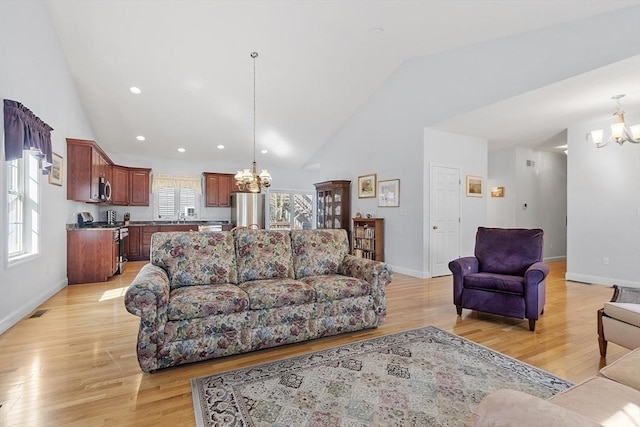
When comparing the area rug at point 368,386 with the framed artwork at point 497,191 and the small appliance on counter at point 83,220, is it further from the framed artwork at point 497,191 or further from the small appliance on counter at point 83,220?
the framed artwork at point 497,191

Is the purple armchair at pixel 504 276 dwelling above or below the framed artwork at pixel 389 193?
below

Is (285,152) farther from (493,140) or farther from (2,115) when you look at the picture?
(2,115)

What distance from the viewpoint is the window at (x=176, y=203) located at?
8367mm

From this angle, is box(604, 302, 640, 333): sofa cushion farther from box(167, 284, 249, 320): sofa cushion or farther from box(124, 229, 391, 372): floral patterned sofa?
box(167, 284, 249, 320): sofa cushion

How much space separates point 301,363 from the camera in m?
2.40

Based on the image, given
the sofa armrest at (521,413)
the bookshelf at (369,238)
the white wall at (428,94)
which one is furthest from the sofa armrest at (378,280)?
the bookshelf at (369,238)

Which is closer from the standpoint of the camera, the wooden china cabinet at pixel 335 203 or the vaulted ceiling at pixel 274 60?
the vaulted ceiling at pixel 274 60

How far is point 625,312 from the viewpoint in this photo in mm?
2326

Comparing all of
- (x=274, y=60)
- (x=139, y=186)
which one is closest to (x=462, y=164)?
(x=274, y=60)

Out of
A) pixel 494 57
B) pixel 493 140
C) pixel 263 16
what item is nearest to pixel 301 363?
pixel 263 16

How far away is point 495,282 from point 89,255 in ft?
19.2

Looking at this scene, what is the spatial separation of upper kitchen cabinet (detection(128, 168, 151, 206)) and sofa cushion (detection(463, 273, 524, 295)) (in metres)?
7.49

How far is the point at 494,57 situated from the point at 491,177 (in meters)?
4.00

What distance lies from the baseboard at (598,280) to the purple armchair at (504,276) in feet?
8.65
